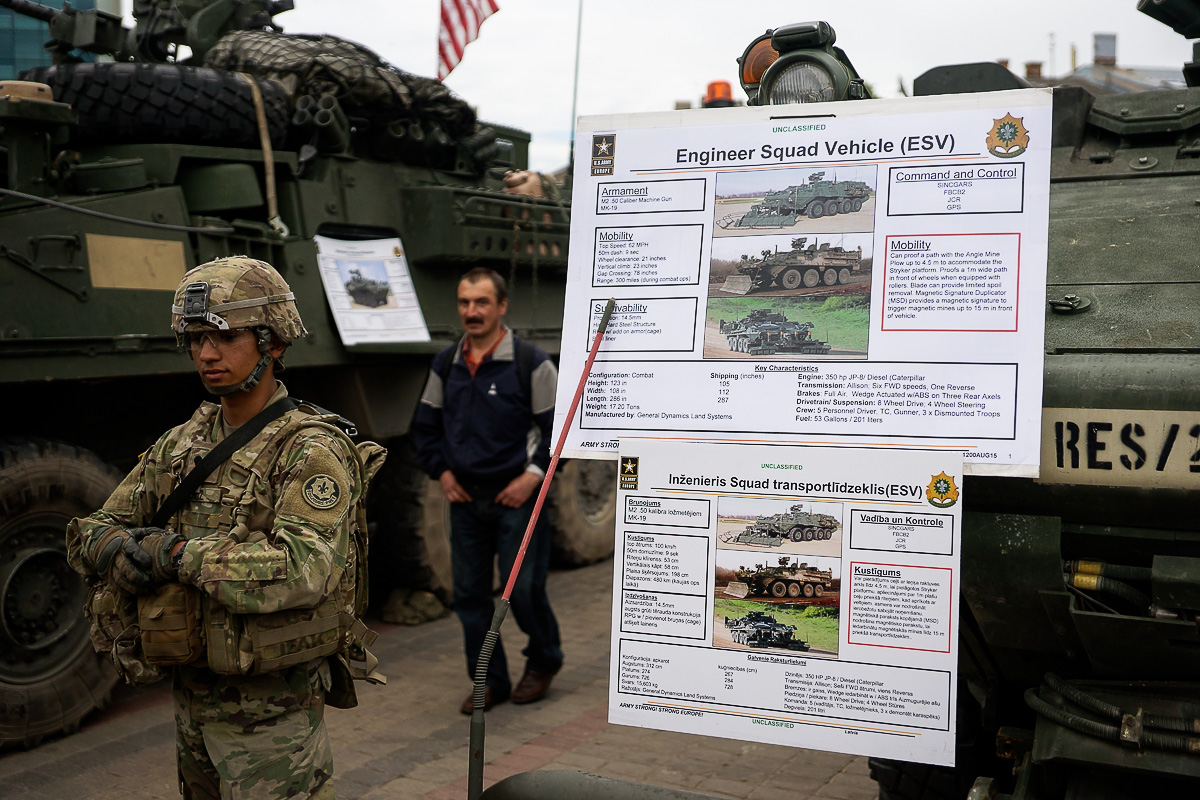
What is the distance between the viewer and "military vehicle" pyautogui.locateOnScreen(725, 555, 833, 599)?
2.29m

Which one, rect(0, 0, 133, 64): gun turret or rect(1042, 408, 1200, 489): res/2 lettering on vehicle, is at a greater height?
rect(0, 0, 133, 64): gun turret

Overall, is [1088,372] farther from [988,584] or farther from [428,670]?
[428,670]

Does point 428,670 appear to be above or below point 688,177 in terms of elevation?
below

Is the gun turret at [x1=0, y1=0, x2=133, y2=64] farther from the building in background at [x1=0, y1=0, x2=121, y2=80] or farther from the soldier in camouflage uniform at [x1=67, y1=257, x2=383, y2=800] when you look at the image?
the soldier in camouflage uniform at [x1=67, y1=257, x2=383, y2=800]

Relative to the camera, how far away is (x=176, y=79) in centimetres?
578

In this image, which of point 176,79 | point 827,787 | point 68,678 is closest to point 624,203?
point 827,787

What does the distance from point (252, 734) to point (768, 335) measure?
4.92 ft

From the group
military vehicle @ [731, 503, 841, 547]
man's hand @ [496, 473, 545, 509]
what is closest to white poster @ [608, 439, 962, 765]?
military vehicle @ [731, 503, 841, 547]

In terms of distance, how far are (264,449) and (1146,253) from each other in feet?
7.46

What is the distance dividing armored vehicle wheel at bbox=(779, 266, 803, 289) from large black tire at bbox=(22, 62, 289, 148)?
14.1 ft

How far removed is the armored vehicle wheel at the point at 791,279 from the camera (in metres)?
2.45

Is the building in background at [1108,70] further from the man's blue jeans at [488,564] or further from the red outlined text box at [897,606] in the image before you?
the red outlined text box at [897,606]

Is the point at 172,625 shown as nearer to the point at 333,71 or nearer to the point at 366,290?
the point at 366,290

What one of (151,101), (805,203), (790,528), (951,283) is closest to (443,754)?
(790,528)
